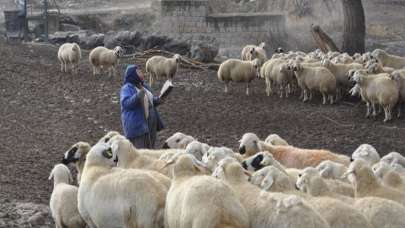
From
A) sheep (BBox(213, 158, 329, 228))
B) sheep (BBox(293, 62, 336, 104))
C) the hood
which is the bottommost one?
sheep (BBox(293, 62, 336, 104))

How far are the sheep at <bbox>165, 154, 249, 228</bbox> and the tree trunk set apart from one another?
17086 mm

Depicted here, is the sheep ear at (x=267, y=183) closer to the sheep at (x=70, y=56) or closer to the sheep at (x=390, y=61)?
the sheep at (x=390, y=61)

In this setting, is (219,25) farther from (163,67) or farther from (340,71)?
(340,71)

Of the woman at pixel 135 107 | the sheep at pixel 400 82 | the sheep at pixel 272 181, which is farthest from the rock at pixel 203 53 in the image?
the sheep at pixel 272 181

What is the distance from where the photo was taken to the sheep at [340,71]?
17719 millimetres

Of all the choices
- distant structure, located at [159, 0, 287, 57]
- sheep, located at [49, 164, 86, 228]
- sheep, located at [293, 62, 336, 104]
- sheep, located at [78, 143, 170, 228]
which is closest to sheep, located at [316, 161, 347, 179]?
sheep, located at [78, 143, 170, 228]

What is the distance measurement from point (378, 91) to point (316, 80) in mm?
2114

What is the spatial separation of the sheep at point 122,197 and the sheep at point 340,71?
10.4 meters

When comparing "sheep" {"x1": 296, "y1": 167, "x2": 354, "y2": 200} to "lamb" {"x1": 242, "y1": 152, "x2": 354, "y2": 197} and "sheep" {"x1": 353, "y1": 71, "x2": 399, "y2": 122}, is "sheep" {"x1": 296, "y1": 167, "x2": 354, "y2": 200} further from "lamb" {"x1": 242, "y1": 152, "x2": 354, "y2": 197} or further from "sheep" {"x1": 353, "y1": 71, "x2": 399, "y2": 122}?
"sheep" {"x1": 353, "y1": 71, "x2": 399, "y2": 122}

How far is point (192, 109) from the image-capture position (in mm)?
16391

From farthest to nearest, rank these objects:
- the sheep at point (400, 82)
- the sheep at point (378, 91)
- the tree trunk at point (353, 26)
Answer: the tree trunk at point (353, 26) < the sheep at point (400, 82) < the sheep at point (378, 91)

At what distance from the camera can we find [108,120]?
15.2m

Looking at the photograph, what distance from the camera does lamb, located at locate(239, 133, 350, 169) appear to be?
400 inches

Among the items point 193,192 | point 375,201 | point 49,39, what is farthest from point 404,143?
point 49,39
